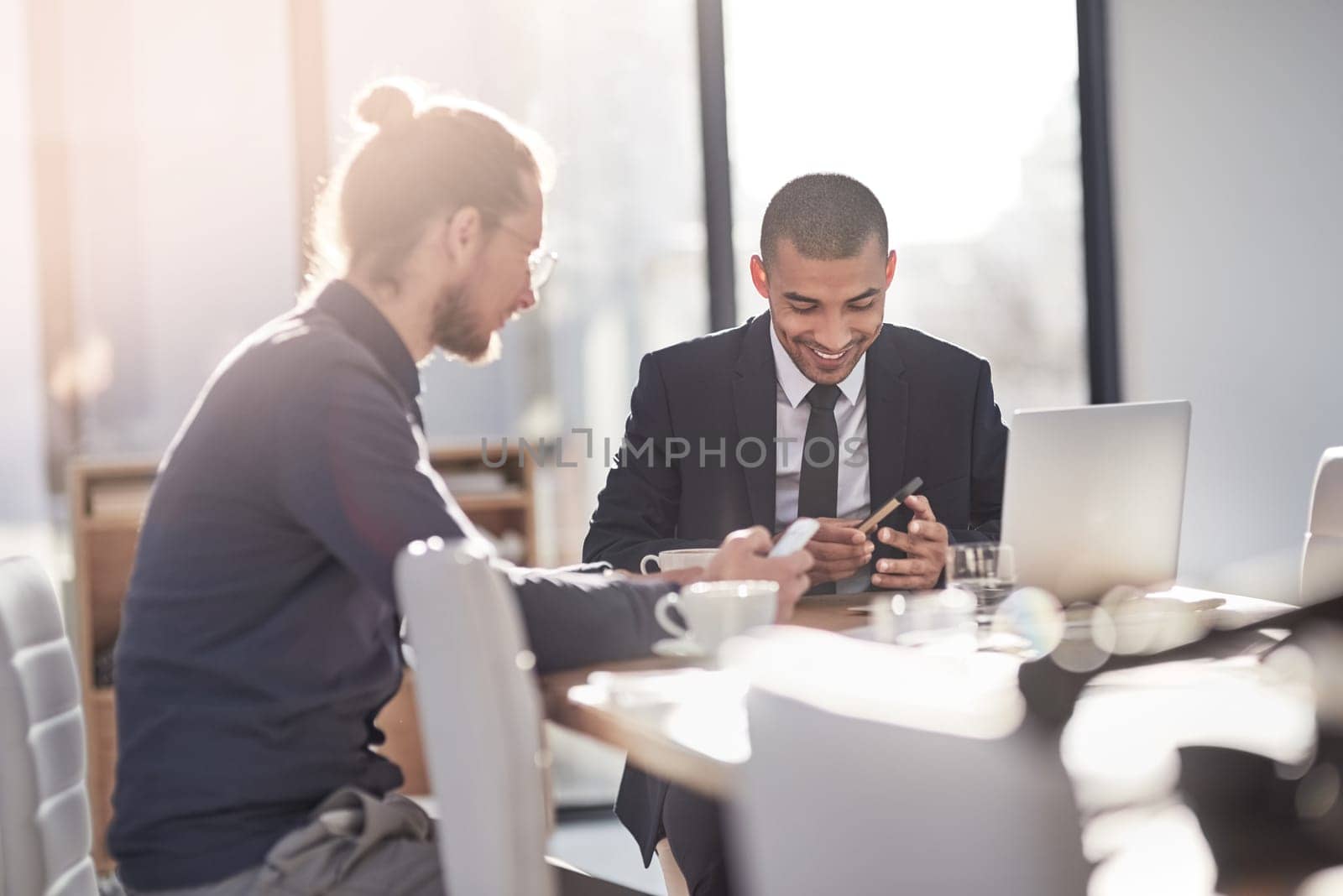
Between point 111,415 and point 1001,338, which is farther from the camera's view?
point 1001,338

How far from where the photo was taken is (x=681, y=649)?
169 centimetres

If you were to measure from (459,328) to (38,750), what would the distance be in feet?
2.32

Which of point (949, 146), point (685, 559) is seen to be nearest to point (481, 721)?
point (685, 559)

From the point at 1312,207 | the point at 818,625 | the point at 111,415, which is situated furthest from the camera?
the point at 1312,207

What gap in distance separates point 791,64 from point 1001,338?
3.53 ft

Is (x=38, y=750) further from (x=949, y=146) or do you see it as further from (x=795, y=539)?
(x=949, y=146)

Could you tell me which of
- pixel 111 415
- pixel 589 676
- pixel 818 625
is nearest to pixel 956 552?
pixel 818 625

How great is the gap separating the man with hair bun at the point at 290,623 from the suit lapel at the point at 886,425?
1101mm

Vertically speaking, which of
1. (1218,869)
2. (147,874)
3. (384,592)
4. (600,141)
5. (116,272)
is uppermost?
(600,141)

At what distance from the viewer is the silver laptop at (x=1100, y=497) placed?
2.00m

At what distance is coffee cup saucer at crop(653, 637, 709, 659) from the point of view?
5.48 feet

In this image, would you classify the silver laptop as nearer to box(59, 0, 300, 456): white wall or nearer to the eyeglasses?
the eyeglasses

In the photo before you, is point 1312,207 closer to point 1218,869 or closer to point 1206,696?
point 1206,696

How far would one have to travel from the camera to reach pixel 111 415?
13.8ft
